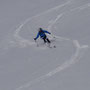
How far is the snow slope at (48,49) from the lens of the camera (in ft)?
44.5

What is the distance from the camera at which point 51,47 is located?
59.1 feet

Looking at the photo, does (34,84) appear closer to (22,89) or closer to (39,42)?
(22,89)

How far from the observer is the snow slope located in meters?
13.6

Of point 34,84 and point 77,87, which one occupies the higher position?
point 34,84

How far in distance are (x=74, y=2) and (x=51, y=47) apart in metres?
14.1

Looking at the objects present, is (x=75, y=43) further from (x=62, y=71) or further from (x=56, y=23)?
(x=56, y=23)

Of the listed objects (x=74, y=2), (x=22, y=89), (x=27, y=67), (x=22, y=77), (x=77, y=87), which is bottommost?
(x=77, y=87)

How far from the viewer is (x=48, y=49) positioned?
703 inches

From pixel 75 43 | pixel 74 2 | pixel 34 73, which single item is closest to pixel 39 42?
pixel 75 43

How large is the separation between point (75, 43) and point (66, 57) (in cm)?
235

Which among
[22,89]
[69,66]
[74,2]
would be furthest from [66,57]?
[74,2]

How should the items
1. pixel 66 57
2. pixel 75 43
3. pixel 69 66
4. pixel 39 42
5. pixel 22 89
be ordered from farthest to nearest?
pixel 39 42, pixel 75 43, pixel 66 57, pixel 69 66, pixel 22 89

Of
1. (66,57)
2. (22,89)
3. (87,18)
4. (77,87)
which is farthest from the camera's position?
(87,18)

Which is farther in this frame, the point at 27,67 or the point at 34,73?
the point at 27,67
